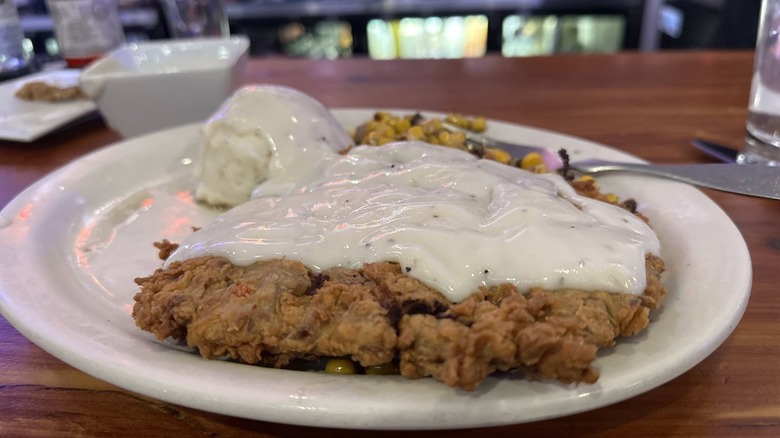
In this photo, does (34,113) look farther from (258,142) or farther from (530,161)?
(530,161)

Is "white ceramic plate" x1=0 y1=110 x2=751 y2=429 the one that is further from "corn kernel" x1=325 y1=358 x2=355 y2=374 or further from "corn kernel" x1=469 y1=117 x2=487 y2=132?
"corn kernel" x1=469 y1=117 x2=487 y2=132

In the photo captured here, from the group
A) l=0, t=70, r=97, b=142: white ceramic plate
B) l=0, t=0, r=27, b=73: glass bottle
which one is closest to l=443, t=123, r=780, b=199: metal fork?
l=0, t=70, r=97, b=142: white ceramic plate

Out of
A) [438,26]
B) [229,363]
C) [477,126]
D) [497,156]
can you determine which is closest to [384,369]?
[229,363]

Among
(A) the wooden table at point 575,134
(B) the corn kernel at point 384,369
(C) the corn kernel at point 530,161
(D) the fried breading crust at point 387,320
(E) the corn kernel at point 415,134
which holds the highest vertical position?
(D) the fried breading crust at point 387,320

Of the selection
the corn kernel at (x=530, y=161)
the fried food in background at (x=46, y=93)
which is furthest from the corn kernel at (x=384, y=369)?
the fried food in background at (x=46, y=93)

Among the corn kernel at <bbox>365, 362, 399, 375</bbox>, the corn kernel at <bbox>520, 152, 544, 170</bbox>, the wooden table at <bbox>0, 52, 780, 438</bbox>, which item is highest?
the corn kernel at <bbox>365, 362, 399, 375</bbox>

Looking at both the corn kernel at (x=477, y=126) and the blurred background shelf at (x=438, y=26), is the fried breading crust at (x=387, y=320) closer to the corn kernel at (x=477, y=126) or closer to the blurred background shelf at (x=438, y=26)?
the corn kernel at (x=477, y=126)
